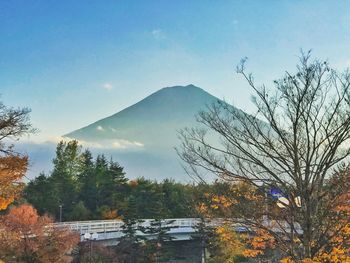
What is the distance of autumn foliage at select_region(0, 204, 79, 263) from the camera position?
24.0 m

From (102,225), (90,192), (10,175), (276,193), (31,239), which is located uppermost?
(90,192)

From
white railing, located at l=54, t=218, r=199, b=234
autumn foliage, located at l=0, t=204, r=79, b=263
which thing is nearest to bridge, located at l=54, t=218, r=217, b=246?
white railing, located at l=54, t=218, r=199, b=234

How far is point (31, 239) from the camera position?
2545 centimetres

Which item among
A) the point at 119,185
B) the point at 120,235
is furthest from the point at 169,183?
the point at 120,235

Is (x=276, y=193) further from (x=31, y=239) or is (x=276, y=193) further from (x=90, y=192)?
(x=90, y=192)

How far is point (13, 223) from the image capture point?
2569cm

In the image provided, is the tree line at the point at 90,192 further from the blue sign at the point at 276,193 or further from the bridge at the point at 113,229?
the blue sign at the point at 276,193

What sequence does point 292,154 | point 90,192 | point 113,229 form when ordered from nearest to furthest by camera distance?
point 292,154, point 113,229, point 90,192

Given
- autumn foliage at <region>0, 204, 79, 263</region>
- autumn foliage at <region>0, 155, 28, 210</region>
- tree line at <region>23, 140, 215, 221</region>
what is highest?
tree line at <region>23, 140, 215, 221</region>

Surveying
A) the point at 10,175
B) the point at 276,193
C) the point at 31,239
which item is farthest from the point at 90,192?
the point at 276,193

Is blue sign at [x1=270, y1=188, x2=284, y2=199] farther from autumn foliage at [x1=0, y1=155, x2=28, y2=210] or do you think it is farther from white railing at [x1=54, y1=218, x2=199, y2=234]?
white railing at [x1=54, y1=218, x2=199, y2=234]

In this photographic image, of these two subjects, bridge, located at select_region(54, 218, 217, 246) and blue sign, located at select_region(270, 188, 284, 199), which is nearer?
blue sign, located at select_region(270, 188, 284, 199)

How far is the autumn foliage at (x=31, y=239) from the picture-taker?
Result: 2398 cm

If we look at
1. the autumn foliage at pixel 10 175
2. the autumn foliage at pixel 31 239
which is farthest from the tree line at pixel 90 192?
the autumn foliage at pixel 10 175
